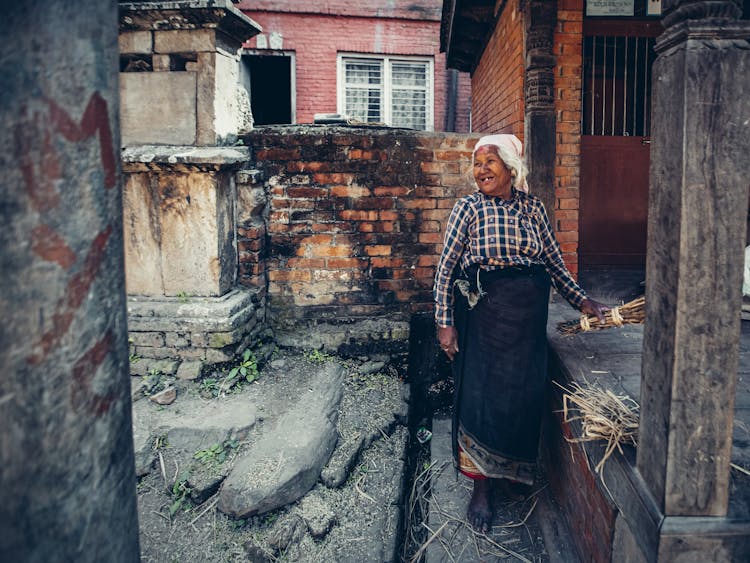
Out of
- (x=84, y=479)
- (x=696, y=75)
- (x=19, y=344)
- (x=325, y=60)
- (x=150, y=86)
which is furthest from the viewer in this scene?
(x=325, y=60)

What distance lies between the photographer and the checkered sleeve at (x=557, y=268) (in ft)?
8.68

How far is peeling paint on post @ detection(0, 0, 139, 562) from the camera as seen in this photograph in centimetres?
79

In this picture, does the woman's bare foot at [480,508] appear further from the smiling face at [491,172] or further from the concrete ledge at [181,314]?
the concrete ledge at [181,314]

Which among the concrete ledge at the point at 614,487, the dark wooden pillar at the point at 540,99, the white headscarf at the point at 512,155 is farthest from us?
the dark wooden pillar at the point at 540,99

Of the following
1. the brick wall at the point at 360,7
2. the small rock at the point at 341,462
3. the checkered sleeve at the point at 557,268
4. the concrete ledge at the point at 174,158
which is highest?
the brick wall at the point at 360,7

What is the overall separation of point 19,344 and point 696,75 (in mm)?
1626

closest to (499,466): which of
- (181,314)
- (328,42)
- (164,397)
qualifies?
(164,397)

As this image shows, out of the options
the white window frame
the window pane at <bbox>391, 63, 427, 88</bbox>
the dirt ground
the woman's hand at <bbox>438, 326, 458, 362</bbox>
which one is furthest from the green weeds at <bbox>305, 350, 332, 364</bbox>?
the window pane at <bbox>391, 63, 427, 88</bbox>

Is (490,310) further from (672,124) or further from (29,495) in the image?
(29,495)

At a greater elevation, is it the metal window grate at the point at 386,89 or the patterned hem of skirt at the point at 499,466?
the metal window grate at the point at 386,89

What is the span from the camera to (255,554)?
7.13 feet

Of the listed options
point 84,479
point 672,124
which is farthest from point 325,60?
point 84,479

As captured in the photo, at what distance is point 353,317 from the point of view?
12.8 feet

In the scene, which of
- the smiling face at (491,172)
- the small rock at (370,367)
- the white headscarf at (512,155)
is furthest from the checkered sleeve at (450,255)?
the small rock at (370,367)
